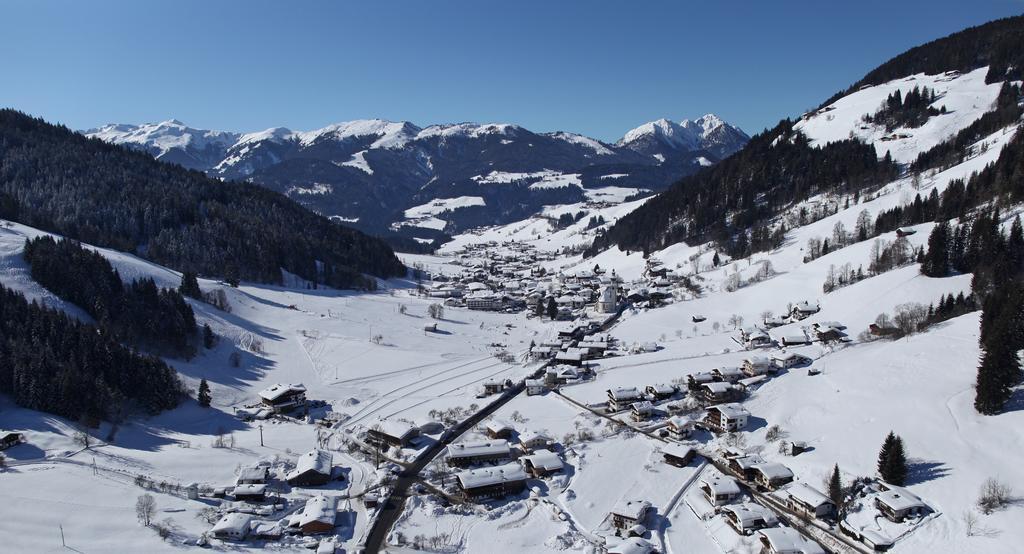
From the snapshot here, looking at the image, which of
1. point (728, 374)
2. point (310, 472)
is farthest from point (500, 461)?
point (728, 374)

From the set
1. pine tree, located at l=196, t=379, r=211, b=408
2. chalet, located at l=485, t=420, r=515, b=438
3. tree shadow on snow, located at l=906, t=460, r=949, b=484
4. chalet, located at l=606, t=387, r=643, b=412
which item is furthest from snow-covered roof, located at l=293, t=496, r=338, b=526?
tree shadow on snow, located at l=906, t=460, r=949, b=484

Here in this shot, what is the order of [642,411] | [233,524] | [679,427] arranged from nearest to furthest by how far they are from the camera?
[233,524]
[679,427]
[642,411]

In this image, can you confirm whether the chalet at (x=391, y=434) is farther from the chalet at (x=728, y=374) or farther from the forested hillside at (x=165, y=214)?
the forested hillside at (x=165, y=214)

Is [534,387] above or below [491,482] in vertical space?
above

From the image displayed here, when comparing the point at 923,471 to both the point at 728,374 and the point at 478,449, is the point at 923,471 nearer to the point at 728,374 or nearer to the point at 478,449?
the point at 728,374

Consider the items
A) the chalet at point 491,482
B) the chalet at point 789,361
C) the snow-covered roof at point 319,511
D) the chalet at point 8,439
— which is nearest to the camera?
the snow-covered roof at point 319,511

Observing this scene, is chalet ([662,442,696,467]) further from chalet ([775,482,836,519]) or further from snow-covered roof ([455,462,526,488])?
snow-covered roof ([455,462,526,488])

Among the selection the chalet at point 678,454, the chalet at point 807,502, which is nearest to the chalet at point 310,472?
the chalet at point 678,454
